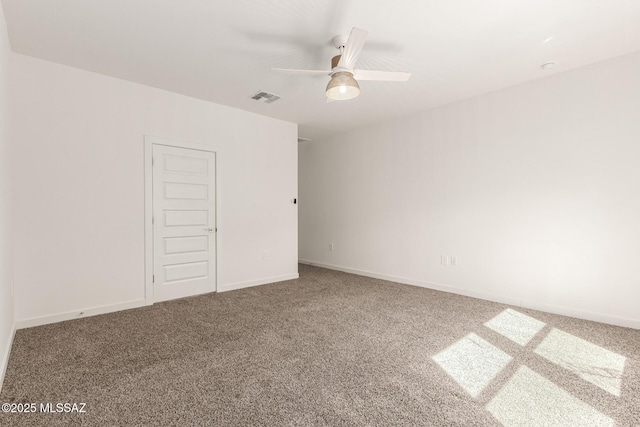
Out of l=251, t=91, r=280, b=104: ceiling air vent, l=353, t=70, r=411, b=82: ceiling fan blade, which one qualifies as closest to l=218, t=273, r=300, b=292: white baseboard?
l=251, t=91, r=280, b=104: ceiling air vent

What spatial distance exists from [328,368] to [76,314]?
287 cm

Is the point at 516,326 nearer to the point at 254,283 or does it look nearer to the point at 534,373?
the point at 534,373

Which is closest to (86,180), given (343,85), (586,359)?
(343,85)

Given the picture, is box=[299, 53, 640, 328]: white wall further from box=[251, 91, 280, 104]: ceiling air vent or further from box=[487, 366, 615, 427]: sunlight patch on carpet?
box=[251, 91, 280, 104]: ceiling air vent

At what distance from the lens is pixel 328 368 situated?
2180mm

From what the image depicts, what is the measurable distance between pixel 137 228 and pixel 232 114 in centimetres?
207

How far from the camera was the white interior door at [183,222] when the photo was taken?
12.5 ft

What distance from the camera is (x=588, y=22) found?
246 cm

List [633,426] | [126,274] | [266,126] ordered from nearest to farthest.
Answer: [633,426] → [126,274] → [266,126]

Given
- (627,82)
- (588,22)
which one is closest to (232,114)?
(588,22)

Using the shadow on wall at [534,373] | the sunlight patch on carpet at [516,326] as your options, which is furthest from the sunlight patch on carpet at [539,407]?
the sunlight patch on carpet at [516,326]

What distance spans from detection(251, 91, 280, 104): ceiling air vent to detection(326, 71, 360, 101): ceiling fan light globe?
1.64m

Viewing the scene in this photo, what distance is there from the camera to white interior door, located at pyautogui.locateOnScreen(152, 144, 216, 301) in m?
3.80

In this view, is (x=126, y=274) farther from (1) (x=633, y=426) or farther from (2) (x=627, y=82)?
(2) (x=627, y=82)
